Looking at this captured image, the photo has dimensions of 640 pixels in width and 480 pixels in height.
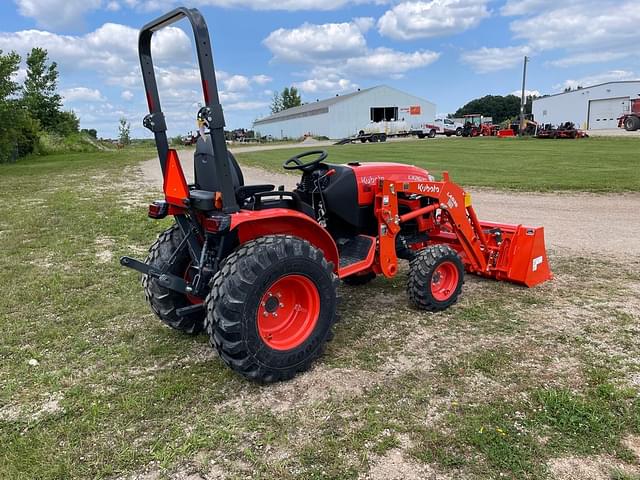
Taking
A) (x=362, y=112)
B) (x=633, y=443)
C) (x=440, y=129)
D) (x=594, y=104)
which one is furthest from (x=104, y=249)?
(x=594, y=104)

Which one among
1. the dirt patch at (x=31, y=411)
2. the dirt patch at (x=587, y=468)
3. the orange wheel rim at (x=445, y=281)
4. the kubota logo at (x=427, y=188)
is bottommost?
the dirt patch at (x=31, y=411)

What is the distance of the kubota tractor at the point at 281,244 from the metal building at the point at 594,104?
5415cm

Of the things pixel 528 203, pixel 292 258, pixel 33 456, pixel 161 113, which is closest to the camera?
pixel 33 456

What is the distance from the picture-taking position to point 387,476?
8.21 feet

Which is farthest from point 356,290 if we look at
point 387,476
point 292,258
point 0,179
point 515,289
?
point 0,179

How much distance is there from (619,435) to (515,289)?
2.55m

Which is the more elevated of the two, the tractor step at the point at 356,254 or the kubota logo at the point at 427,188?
the kubota logo at the point at 427,188

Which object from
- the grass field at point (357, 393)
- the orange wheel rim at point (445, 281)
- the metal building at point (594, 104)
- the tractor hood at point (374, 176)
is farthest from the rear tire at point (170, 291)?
the metal building at point (594, 104)

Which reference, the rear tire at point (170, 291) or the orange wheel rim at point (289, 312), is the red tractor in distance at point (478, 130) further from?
the orange wheel rim at point (289, 312)

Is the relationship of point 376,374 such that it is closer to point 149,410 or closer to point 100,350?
point 149,410

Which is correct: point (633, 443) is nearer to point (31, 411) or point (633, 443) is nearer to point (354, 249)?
point (354, 249)

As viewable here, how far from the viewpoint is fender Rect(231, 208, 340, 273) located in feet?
11.0

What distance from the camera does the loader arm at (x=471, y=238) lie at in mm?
4617

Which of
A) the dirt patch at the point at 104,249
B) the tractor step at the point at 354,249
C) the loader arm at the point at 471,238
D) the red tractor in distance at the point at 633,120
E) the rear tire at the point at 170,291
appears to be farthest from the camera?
the red tractor in distance at the point at 633,120
